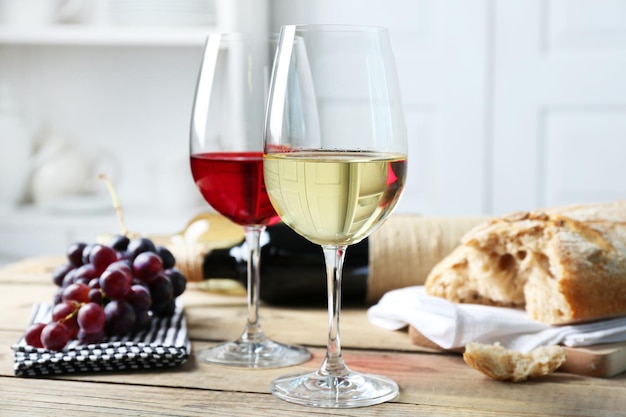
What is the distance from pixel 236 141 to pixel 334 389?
305mm

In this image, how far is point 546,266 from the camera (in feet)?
3.41

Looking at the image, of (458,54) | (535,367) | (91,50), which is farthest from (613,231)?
(91,50)

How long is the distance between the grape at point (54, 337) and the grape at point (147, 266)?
0.17m

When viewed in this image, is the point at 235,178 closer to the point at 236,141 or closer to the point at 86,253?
the point at 236,141

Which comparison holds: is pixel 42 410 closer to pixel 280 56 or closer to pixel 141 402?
pixel 141 402

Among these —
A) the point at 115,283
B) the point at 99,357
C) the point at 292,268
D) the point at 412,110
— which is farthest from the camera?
the point at 412,110

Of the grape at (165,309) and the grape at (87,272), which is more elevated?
the grape at (87,272)

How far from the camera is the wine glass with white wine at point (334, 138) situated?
30.4 inches

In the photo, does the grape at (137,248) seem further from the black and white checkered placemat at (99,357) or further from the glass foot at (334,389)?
the glass foot at (334,389)

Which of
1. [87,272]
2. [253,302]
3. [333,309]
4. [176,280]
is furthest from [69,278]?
[333,309]

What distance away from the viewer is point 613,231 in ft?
3.50

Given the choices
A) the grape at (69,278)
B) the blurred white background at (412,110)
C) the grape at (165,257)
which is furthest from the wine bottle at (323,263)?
the blurred white background at (412,110)

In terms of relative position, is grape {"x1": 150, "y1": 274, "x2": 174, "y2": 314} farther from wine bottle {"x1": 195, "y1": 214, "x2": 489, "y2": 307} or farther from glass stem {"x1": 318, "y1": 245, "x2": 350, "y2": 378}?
glass stem {"x1": 318, "y1": 245, "x2": 350, "y2": 378}

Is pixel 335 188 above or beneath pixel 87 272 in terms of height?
above
